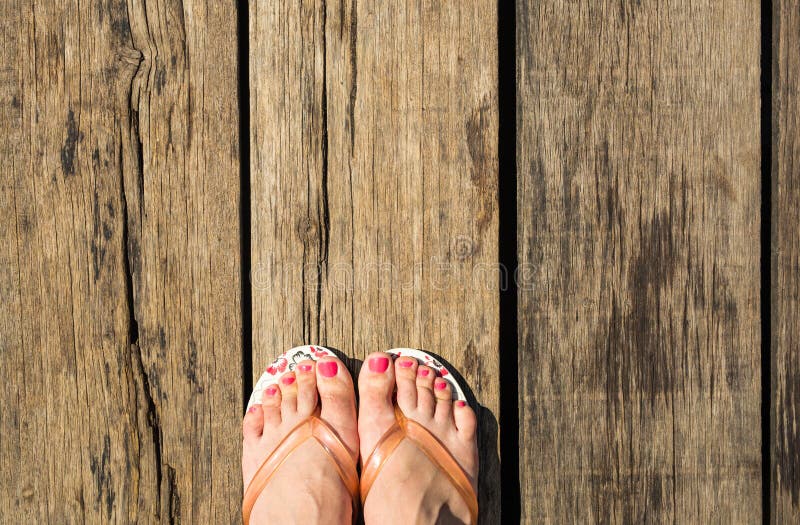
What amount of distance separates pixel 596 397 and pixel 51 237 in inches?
53.2

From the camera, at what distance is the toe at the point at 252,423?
1.22 m

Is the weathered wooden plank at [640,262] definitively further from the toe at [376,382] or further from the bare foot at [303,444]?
the bare foot at [303,444]

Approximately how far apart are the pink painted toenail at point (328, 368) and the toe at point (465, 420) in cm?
30

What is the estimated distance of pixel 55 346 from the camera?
121 centimetres

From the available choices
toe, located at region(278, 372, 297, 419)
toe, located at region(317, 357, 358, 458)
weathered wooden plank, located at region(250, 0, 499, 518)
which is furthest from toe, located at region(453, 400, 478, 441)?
toe, located at region(278, 372, 297, 419)

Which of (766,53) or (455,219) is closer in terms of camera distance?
(455,219)

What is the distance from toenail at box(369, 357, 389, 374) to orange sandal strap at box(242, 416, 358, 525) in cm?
19

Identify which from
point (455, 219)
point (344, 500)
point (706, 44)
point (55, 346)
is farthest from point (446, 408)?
point (706, 44)

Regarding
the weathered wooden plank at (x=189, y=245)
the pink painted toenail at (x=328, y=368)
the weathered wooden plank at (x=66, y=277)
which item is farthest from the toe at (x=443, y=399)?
the weathered wooden plank at (x=66, y=277)

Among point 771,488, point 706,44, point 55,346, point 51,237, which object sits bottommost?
point 771,488

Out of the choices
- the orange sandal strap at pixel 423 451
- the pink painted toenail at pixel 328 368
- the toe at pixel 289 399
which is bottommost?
the orange sandal strap at pixel 423 451

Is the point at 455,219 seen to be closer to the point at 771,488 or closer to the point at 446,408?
the point at 446,408

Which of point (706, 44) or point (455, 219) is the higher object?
point (706, 44)

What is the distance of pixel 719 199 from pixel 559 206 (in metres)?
0.39
